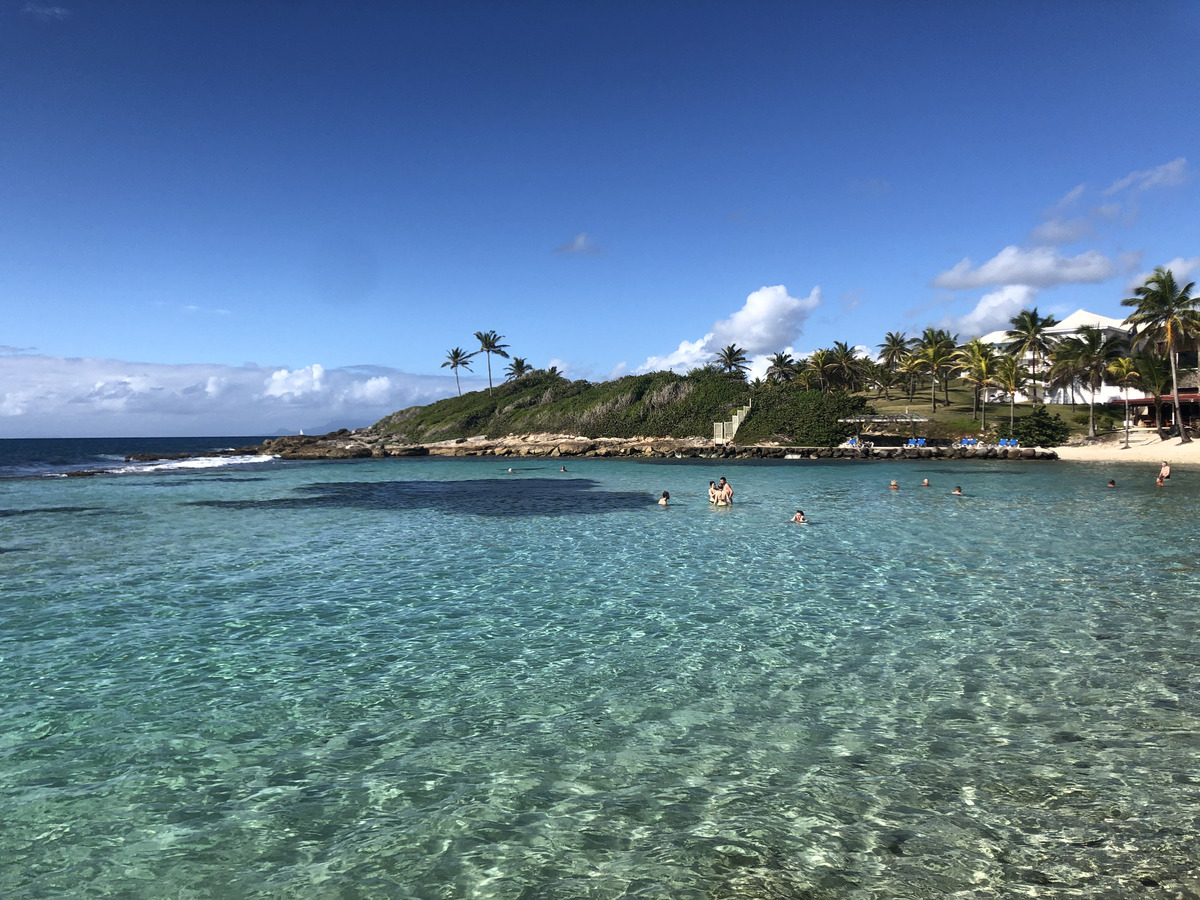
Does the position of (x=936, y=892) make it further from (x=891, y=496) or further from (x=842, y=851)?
(x=891, y=496)

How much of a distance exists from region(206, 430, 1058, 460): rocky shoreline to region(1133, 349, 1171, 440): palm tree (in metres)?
13.4

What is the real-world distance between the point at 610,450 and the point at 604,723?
7511 cm

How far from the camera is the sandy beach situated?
191 feet

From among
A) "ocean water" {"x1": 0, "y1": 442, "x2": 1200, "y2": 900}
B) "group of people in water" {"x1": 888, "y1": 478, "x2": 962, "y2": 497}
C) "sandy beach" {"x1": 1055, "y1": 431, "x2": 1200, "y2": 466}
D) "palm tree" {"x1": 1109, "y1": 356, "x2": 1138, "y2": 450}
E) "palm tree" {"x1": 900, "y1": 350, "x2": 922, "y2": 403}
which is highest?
"palm tree" {"x1": 900, "y1": 350, "x2": 922, "y2": 403}

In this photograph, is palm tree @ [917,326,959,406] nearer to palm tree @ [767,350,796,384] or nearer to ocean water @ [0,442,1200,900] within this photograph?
palm tree @ [767,350,796,384]

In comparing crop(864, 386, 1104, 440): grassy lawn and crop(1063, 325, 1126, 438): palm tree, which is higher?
crop(1063, 325, 1126, 438): palm tree

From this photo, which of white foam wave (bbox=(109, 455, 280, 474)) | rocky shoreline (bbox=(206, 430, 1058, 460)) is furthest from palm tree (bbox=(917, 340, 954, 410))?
white foam wave (bbox=(109, 455, 280, 474))

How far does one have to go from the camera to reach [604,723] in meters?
8.80

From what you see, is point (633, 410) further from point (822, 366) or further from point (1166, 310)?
point (1166, 310)

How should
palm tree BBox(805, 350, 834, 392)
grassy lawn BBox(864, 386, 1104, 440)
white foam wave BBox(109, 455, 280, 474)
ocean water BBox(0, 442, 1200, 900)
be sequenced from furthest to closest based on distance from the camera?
palm tree BBox(805, 350, 834, 392), grassy lawn BBox(864, 386, 1104, 440), white foam wave BBox(109, 455, 280, 474), ocean water BBox(0, 442, 1200, 900)

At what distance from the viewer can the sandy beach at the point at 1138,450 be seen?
58.2 meters

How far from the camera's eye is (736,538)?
2353 centimetres

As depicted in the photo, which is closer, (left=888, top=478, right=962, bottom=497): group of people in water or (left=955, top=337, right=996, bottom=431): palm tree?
(left=888, top=478, right=962, bottom=497): group of people in water

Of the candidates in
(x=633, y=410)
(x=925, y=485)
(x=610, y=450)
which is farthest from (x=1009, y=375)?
(x=633, y=410)
